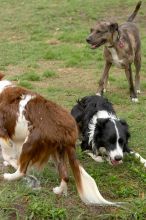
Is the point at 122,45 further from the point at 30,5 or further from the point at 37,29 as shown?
the point at 30,5

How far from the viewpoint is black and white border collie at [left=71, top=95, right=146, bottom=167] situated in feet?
17.4

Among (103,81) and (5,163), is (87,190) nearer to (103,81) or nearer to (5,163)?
(5,163)

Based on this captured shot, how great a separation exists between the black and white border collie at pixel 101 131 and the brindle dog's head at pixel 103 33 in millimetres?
1941

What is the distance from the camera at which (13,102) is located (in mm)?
4633

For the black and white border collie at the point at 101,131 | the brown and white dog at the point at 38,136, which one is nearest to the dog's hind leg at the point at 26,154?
the brown and white dog at the point at 38,136

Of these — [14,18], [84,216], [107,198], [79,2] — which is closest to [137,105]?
[107,198]

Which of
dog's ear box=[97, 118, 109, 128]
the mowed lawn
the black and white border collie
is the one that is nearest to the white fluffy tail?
the mowed lawn

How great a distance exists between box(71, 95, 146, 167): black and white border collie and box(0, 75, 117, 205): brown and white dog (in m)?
0.92

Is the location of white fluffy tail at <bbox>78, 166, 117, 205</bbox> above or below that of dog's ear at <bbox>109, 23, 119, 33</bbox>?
above

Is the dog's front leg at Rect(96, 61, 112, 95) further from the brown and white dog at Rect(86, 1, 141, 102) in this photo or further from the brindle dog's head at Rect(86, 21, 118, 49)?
the brindle dog's head at Rect(86, 21, 118, 49)

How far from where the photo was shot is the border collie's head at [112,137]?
526 centimetres

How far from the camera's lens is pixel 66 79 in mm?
8844

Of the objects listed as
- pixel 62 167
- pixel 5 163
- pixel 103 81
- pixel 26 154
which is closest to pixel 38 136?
pixel 26 154

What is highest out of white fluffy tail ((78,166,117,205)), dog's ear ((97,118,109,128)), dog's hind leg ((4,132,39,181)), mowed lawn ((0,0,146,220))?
dog's hind leg ((4,132,39,181))
